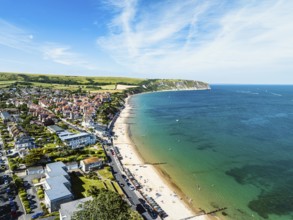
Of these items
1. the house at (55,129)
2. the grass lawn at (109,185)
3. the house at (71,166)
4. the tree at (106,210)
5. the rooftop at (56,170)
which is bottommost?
the grass lawn at (109,185)

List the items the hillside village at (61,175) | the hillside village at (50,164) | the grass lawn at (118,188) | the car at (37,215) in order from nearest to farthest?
the car at (37,215) → the hillside village at (61,175) → the hillside village at (50,164) → the grass lawn at (118,188)

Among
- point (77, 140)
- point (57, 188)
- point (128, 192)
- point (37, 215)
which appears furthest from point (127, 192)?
point (77, 140)

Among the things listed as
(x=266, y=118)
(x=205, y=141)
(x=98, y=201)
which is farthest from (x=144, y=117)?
(x=98, y=201)

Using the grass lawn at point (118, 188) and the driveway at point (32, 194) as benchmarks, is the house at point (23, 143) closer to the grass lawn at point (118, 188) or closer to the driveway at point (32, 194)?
the driveway at point (32, 194)

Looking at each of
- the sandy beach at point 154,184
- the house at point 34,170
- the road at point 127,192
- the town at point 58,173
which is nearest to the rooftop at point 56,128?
the town at point 58,173

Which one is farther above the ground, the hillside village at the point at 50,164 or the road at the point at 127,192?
the hillside village at the point at 50,164

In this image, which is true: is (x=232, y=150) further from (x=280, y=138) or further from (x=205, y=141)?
(x=280, y=138)
